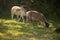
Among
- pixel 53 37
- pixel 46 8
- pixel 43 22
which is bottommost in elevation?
pixel 53 37

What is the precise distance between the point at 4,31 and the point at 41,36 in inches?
84.4

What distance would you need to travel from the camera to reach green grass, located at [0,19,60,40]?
13515mm

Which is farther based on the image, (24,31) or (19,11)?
(19,11)

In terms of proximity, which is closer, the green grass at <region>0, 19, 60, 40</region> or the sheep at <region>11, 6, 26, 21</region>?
the green grass at <region>0, 19, 60, 40</region>

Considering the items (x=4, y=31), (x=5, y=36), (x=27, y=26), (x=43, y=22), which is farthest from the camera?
(x=43, y=22)

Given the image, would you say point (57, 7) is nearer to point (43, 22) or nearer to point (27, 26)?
point (43, 22)

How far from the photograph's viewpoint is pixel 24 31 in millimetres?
14609

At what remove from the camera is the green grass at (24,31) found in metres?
13.5

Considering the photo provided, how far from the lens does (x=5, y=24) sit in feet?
52.3

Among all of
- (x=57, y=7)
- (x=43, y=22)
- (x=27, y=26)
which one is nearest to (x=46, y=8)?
(x=57, y=7)

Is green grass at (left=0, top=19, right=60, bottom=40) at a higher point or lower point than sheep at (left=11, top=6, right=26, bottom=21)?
lower

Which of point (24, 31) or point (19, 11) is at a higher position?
point (19, 11)

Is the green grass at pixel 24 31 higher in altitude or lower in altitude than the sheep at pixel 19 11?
lower

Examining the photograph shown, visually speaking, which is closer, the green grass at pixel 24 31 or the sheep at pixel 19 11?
the green grass at pixel 24 31
